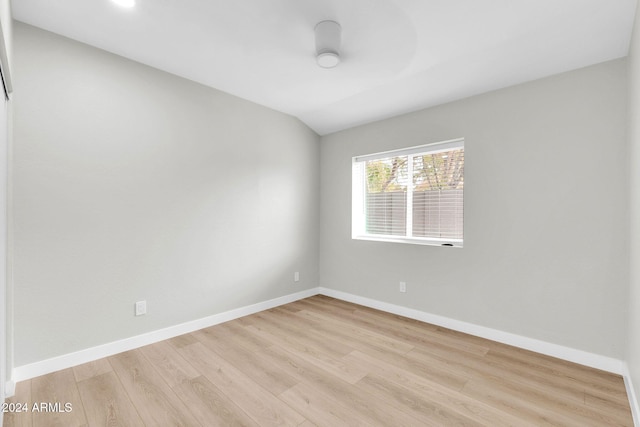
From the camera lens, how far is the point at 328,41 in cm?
210

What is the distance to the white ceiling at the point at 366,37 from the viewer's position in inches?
74.0

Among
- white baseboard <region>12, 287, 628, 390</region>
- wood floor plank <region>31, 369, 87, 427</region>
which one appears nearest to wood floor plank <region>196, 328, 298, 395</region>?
white baseboard <region>12, 287, 628, 390</region>

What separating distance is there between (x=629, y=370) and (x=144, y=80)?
14.0 feet

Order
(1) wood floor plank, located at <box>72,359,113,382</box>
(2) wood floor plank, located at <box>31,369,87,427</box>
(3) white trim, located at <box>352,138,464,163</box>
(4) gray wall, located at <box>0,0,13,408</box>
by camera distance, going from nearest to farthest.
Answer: (4) gray wall, located at <box>0,0,13,408</box> → (2) wood floor plank, located at <box>31,369,87,427</box> → (1) wood floor plank, located at <box>72,359,113,382</box> → (3) white trim, located at <box>352,138,464,163</box>

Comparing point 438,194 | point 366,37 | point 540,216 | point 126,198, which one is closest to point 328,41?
point 366,37

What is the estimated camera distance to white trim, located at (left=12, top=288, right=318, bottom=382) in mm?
2100

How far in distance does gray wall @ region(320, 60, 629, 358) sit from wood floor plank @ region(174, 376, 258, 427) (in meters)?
2.20

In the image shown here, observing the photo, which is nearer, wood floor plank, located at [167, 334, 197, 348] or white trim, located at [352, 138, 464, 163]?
wood floor plank, located at [167, 334, 197, 348]

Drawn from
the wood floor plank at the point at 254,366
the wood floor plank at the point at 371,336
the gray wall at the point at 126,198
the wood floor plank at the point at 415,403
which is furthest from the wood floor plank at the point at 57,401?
the wood floor plank at the point at 371,336

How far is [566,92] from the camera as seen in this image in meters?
2.39

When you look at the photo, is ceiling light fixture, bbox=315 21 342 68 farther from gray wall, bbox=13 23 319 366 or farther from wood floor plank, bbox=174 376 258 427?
wood floor plank, bbox=174 376 258 427

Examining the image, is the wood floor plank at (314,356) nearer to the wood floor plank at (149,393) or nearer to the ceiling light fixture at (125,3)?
the wood floor plank at (149,393)

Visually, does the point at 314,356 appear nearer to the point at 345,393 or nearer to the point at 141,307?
the point at 345,393

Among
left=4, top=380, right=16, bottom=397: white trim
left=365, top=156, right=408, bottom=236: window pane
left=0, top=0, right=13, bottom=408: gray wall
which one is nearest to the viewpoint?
left=0, top=0, right=13, bottom=408: gray wall
